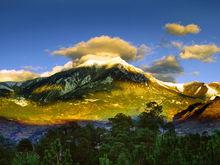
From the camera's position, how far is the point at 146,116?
179m

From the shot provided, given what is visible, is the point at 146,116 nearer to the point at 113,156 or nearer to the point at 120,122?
the point at 120,122

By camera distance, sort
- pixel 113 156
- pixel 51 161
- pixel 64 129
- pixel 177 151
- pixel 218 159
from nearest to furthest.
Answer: pixel 218 159 → pixel 177 151 → pixel 51 161 → pixel 113 156 → pixel 64 129

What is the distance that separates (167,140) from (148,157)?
386cm

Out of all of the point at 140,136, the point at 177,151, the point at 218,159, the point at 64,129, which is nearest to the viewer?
the point at 218,159

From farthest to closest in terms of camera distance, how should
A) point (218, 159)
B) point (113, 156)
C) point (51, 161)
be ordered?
point (113, 156), point (51, 161), point (218, 159)

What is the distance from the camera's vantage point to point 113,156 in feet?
288


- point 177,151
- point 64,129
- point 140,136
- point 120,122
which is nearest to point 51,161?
point 177,151

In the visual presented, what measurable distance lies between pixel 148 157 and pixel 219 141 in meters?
11.1

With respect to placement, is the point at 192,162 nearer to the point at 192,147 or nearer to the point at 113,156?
the point at 192,147

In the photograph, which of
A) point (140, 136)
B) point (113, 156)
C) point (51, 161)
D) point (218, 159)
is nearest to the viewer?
point (218, 159)

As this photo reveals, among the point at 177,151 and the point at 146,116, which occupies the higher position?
the point at 146,116

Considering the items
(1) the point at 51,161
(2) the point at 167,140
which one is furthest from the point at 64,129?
(2) the point at 167,140

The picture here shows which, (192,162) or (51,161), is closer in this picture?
(192,162)

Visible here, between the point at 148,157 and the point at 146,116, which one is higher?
the point at 146,116
